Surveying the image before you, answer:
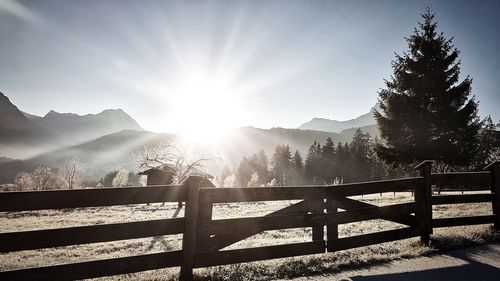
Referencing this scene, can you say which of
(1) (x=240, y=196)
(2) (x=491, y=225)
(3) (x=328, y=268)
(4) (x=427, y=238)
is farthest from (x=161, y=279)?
(2) (x=491, y=225)

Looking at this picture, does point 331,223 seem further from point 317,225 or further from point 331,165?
point 331,165

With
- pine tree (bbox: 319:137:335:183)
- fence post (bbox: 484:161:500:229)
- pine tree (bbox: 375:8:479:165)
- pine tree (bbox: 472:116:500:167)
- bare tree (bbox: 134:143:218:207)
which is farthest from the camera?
pine tree (bbox: 319:137:335:183)

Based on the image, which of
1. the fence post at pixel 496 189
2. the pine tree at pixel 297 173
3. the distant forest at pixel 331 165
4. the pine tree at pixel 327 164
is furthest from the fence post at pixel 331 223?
the pine tree at pixel 297 173

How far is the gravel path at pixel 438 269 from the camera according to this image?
5305 millimetres

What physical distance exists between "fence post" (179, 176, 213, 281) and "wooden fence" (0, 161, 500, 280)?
2 centimetres

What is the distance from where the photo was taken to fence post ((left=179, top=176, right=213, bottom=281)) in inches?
199

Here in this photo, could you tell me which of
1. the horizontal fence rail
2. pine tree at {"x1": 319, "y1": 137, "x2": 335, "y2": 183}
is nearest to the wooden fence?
the horizontal fence rail

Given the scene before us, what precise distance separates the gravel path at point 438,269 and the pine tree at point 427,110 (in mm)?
21020

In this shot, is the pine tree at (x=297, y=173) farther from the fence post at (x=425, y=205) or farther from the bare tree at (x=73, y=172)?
the fence post at (x=425, y=205)

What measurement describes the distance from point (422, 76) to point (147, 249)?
2702cm

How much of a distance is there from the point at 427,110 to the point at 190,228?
26965 mm

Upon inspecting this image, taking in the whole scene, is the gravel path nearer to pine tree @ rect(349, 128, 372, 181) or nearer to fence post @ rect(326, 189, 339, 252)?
fence post @ rect(326, 189, 339, 252)

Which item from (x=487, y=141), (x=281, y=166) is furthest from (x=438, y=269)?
(x=281, y=166)

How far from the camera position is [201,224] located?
523 centimetres
